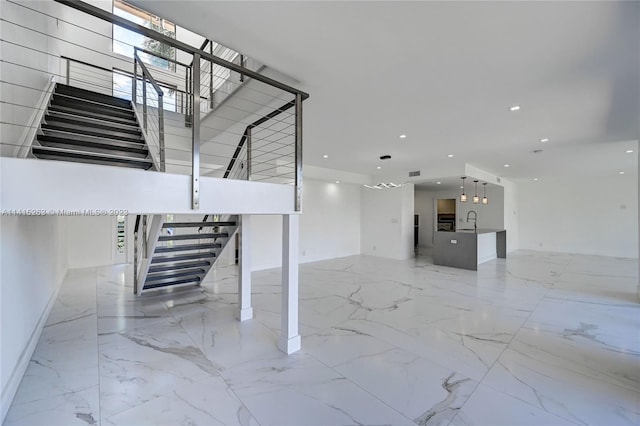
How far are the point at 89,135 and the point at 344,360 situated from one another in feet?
12.3

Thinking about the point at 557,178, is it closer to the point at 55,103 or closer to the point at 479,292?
the point at 479,292

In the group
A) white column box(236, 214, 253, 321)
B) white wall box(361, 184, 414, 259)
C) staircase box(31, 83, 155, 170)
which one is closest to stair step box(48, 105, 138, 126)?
staircase box(31, 83, 155, 170)

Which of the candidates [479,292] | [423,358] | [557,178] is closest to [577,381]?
[423,358]

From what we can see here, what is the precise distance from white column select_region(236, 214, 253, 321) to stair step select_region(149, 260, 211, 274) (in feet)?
4.34

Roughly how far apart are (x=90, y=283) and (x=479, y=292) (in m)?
7.51

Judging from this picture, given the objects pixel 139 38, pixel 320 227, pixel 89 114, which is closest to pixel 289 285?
pixel 89 114

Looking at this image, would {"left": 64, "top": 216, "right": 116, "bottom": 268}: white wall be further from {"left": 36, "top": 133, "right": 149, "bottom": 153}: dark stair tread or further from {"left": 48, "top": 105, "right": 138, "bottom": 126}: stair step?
{"left": 36, "top": 133, "right": 149, "bottom": 153}: dark stair tread

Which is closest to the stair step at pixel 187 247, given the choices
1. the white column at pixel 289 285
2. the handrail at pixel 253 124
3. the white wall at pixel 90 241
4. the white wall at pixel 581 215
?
the handrail at pixel 253 124

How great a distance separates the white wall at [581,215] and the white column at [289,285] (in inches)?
463

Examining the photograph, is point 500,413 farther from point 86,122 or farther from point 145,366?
point 86,122

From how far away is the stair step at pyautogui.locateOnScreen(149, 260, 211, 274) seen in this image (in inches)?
171

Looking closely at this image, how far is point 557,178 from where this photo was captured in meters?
9.97

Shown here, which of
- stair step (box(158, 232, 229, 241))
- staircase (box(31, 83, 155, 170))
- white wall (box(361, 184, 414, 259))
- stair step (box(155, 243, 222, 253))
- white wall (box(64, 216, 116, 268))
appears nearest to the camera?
staircase (box(31, 83, 155, 170))

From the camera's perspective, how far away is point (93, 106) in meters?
3.98
